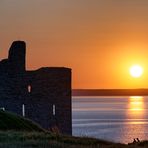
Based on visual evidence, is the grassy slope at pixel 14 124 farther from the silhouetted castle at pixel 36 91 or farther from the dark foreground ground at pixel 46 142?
the silhouetted castle at pixel 36 91

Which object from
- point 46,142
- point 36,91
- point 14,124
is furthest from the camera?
point 36,91

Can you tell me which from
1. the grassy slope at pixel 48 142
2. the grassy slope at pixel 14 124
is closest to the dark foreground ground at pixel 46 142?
the grassy slope at pixel 48 142

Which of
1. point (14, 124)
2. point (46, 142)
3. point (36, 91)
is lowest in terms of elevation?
point (46, 142)

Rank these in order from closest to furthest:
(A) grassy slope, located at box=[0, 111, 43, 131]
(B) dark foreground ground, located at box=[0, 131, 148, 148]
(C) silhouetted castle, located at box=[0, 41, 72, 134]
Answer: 1. (B) dark foreground ground, located at box=[0, 131, 148, 148]
2. (A) grassy slope, located at box=[0, 111, 43, 131]
3. (C) silhouetted castle, located at box=[0, 41, 72, 134]

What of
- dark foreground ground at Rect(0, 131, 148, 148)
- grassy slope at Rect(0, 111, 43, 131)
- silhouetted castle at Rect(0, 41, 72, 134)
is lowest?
dark foreground ground at Rect(0, 131, 148, 148)

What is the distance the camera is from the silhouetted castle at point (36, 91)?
47.5m

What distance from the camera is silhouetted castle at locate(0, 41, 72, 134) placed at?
47.5m

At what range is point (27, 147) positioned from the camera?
19.0 meters

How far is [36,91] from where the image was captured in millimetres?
47938

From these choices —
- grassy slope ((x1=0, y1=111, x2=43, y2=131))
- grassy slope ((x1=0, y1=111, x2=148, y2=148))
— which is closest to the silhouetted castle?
grassy slope ((x1=0, y1=111, x2=43, y2=131))

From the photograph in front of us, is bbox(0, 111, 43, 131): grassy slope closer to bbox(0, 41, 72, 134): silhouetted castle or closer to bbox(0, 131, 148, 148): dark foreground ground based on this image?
bbox(0, 131, 148, 148): dark foreground ground

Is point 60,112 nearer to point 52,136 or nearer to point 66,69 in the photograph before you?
point 66,69

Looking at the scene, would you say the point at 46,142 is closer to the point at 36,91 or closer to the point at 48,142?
the point at 48,142

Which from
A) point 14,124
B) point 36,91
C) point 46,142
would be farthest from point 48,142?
point 36,91
